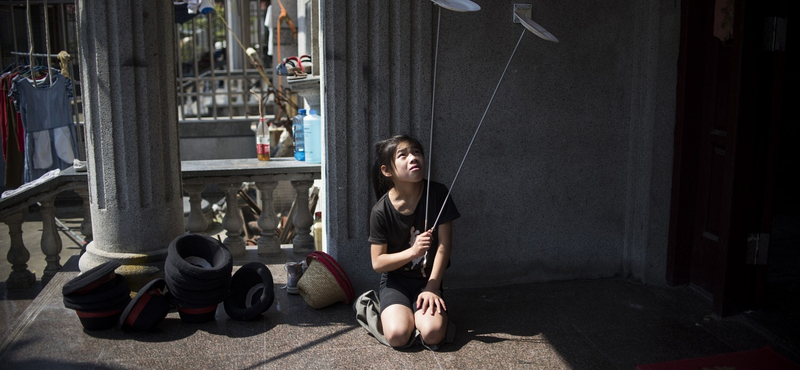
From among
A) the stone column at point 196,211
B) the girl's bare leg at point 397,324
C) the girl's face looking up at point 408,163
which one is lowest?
Answer: the girl's bare leg at point 397,324

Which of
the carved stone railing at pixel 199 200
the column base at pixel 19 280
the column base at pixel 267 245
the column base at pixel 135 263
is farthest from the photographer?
the column base at pixel 267 245

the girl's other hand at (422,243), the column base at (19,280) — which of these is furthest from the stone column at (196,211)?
the girl's other hand at (422,243)

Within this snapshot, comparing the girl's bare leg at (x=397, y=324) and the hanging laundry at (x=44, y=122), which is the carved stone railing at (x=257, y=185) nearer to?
the girl's bare leg at (x=397, y=324)

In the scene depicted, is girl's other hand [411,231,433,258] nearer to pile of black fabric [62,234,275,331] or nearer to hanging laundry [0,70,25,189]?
pile of black fabric [62,234,275,331]

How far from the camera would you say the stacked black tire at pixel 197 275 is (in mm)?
4375

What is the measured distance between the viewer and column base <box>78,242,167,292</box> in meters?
4.88

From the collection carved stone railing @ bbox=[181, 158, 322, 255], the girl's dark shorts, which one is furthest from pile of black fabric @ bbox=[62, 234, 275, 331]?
carved stone railing @ bbox=[181, 158, 322, 255]

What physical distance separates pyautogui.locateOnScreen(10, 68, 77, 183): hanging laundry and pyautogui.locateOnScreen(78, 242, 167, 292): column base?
16.8ft

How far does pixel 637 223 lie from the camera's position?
17.3 feet

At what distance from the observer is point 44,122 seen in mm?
9508

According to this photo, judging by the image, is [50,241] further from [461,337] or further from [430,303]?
[461,337]

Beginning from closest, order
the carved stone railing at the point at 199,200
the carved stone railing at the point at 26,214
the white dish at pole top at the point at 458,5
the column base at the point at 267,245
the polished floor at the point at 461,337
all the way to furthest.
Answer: the white dish at pole top at the point at 458,5, the polished floor at the point at 461,337, the carved stone railing at the point at 26,214, the carved stone railing at the point at 199,200, the column base at the point at 267,245

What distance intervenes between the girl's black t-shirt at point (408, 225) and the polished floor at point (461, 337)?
0.48 meters

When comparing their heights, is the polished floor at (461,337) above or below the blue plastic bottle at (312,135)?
below
